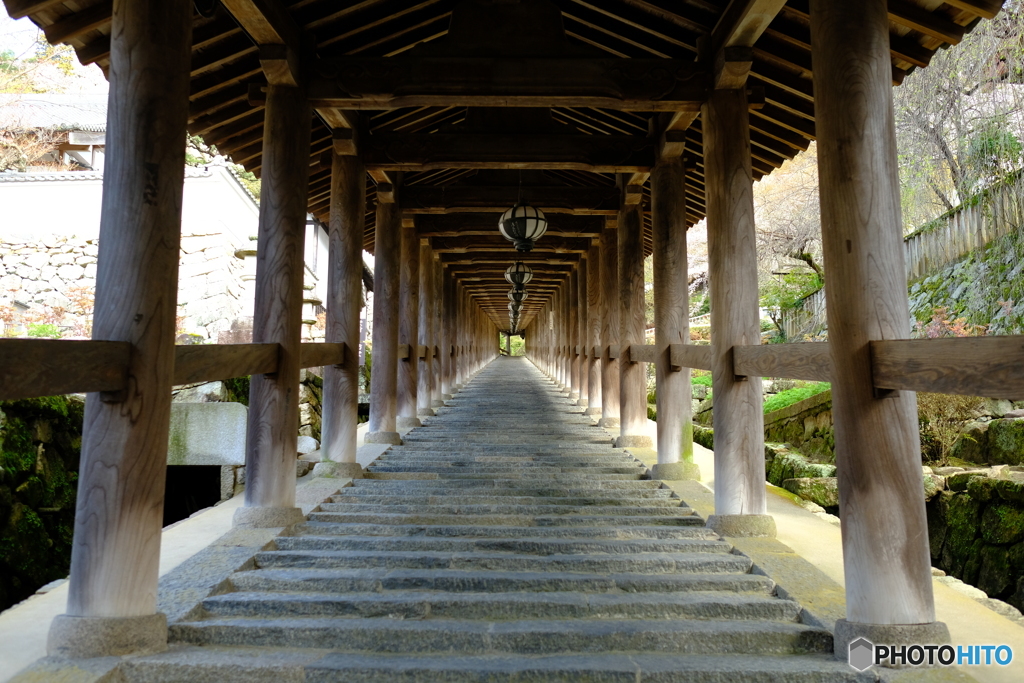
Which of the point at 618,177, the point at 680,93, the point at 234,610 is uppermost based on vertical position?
the point at 618,177

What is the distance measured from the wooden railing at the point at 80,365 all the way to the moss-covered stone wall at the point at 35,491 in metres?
3.20

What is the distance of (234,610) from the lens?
3.37 metres

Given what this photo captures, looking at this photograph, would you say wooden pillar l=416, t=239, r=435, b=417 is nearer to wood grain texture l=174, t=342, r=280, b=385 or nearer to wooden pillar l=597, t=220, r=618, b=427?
wooden pillar l=597, t=220, r=618, b=427

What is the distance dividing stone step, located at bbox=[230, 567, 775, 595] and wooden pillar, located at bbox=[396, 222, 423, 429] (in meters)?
6.24

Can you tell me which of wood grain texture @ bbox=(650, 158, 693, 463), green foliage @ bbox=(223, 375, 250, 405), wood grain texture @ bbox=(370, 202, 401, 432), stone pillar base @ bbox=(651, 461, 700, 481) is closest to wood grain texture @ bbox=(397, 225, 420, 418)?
wood grain texture @ bbox=(370, 202, 401, 432)

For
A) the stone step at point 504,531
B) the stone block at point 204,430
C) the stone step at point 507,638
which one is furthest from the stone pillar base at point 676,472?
the stone block at point 204,430

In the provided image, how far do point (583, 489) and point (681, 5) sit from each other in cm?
430

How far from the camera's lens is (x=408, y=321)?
1027 cm

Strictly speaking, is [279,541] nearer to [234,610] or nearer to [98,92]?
[234,610]

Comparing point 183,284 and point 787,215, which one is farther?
point 787,215

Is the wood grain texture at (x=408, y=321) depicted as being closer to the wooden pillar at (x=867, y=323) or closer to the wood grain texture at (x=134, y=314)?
the wood grain texture at (x=134, y=314)

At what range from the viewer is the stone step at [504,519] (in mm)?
4793

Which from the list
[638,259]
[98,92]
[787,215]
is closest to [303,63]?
[638,259]

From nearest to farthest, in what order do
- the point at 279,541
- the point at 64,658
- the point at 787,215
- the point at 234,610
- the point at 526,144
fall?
1. the point at 64,658
2. the point at 234,610
3. the point at 279,541
4. the point at 526,144
5. the point at 787,215
